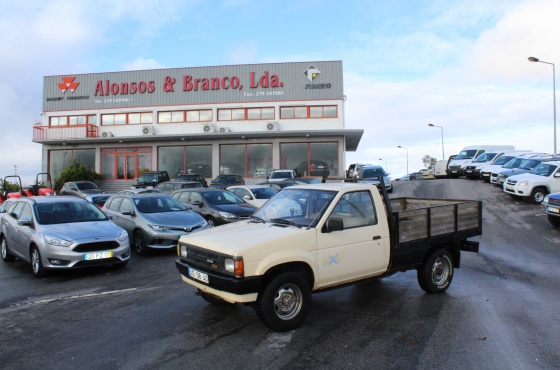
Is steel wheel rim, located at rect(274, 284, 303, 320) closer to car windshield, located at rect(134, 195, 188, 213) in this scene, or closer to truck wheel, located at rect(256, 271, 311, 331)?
truck wheel, located at rect(256, 271, 311, 331)

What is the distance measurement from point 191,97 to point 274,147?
8.22 m

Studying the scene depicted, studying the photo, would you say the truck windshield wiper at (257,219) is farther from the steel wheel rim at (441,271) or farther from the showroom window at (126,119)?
the showroom window at (126,119)

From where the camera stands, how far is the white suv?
1656 centimetres

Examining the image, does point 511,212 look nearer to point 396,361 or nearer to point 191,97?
point 396,361

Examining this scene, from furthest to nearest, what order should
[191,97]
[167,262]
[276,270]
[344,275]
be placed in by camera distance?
[191,97] → [167,262] → [344,275] → [276,270]

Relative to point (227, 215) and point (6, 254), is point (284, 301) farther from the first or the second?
point (6, 254)

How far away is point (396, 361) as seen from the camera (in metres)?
3.96

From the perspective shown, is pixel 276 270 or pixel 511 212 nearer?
pixel 276 270

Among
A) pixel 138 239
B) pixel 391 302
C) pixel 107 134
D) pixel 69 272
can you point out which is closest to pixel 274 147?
pixel 107 134

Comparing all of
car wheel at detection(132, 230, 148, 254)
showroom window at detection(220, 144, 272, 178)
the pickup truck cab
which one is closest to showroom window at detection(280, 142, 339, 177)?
showroom window at detection(220, 144, 272, 178)

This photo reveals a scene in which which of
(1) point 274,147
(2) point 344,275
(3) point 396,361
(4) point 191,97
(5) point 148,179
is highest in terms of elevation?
(4) point 191,97

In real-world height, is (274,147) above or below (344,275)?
above

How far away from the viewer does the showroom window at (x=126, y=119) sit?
33750 millimetres

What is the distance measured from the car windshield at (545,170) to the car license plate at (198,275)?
1692 cm
